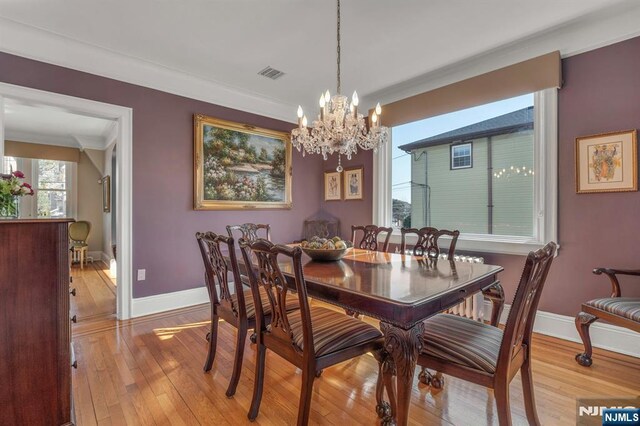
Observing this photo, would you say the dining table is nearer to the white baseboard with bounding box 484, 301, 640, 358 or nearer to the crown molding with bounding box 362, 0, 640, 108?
the white baseboard with bounding box 484, 301, 640, 358

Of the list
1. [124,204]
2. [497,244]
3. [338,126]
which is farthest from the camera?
[124,204]

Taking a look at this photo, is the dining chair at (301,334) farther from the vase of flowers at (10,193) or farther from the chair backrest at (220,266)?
the vase of flowers at (10,193)

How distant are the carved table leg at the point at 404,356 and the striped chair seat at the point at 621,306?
→ 1.61 metres

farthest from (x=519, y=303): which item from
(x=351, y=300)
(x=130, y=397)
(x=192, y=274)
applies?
(x=192, y=274)

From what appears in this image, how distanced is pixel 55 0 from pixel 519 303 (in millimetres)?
3553

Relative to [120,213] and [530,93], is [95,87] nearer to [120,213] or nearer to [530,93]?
[120,213]

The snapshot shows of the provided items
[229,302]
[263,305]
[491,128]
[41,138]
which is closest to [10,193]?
[229,302]

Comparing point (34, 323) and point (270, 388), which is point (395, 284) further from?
point (34, 323)

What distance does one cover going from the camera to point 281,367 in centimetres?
221

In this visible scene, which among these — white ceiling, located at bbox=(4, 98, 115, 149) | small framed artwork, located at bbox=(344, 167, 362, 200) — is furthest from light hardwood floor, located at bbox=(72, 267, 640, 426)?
white ceiling, located at bbox=(4, 98, 115, 149)

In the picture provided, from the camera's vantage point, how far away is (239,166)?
13.0ft

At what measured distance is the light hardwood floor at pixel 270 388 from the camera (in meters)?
1.67

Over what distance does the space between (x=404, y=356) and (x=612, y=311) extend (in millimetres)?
1748

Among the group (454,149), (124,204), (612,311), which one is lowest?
(612,311)
